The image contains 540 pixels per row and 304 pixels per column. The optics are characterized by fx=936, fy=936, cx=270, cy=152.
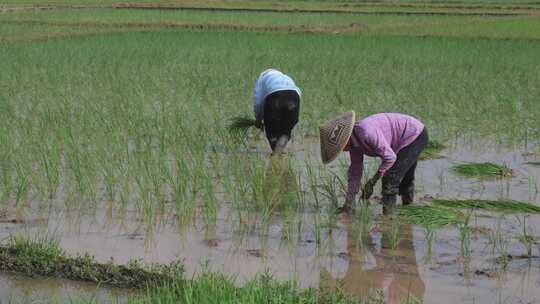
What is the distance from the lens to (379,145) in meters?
4.39

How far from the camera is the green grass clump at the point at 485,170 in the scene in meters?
5.78

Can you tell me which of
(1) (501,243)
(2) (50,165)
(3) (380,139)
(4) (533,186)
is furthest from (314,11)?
(1) (501,243)

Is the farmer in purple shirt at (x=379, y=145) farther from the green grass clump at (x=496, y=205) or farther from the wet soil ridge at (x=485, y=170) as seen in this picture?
the wet soil ridge at (x=485, y=170)

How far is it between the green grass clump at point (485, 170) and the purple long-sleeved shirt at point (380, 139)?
48.5 inches

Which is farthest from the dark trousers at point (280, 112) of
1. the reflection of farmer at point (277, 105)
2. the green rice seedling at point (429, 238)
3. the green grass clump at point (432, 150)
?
the green rice seedling at point (429, 238)

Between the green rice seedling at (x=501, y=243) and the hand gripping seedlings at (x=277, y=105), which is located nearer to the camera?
the green rice seedling at (x=501, y=243)

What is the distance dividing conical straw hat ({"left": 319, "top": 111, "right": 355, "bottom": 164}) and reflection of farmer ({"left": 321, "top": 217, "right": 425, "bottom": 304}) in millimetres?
423

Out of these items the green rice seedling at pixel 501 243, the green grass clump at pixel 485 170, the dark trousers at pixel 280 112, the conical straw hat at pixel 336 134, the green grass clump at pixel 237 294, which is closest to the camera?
the green grass clump at pixel 237 294

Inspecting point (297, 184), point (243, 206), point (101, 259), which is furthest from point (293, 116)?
point (101, 259)

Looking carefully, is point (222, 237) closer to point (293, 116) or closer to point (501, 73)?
point (293, 116)

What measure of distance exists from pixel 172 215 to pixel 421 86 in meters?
5.29

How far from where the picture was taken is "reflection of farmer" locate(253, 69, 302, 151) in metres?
6.05

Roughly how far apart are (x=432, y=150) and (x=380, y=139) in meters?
2.30

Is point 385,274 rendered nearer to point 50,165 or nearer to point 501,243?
point 501,243
